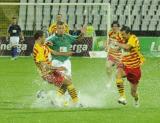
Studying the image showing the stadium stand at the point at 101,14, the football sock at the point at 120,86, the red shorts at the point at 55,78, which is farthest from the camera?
the stadium stand at the point at 101,14

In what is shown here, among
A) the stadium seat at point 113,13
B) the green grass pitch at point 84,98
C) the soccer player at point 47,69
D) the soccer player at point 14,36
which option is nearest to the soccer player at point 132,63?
the green grass pitch at point 84,98

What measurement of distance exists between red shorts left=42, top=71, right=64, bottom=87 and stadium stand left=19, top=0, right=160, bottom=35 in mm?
18109

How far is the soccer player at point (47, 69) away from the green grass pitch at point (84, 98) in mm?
672

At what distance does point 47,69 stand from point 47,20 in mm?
19318

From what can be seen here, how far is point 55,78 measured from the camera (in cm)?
1741

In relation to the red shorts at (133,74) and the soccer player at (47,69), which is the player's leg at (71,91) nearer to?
the soccer player at (47,69)

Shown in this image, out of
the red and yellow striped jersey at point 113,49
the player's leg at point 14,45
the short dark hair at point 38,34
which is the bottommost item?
the player's leg at point 14,45

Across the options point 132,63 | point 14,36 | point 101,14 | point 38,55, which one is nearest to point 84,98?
point 132,63

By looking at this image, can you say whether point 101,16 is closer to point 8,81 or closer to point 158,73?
point 158,73

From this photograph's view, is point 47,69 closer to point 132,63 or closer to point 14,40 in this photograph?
point 132,63

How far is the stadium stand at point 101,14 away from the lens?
36.2m

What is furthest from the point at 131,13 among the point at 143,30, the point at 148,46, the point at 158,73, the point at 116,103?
the point at 116,103

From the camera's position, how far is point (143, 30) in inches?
1654

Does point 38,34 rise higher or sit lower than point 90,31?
higher
